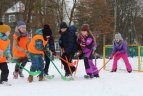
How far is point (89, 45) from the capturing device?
10.5 m

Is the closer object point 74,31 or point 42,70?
point 42,70

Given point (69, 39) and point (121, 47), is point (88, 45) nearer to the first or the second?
point (69, 39)

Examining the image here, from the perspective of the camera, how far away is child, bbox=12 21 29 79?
10.2 m

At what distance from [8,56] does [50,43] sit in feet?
4.82

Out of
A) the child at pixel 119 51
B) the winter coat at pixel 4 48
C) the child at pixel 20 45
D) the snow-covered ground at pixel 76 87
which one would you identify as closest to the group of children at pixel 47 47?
the child at pixel 20 45

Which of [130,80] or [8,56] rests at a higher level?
[8,56]

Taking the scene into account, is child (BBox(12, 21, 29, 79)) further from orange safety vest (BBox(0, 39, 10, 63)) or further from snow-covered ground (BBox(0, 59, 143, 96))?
orange safety vest (BBox(0, 39, 10, 63))

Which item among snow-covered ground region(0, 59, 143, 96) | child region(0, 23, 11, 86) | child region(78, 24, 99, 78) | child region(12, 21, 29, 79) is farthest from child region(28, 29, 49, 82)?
child region(78, 24, 99, 78)

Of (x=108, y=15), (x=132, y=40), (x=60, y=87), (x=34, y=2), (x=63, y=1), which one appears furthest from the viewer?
(x=132, y=40)

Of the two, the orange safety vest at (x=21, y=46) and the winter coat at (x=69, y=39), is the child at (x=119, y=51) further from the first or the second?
the orange safety vest at (x=21, y=46)

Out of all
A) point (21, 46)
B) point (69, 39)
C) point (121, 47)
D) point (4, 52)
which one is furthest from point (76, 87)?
point (121, 47)

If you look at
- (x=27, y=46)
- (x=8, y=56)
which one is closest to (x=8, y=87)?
(x=8, y=56)

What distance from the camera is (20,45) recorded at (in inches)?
408

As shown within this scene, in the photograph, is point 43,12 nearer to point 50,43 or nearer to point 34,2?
point 34,2
